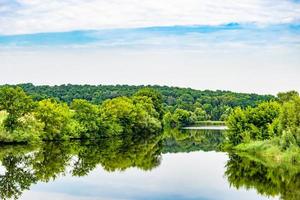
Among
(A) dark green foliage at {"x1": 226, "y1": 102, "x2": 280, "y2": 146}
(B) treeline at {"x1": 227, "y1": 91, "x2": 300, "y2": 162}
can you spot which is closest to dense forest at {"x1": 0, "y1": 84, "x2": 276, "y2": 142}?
(B) treeline at {"x1": 227, "y1": 91, "x2": 300, "y2": 162}

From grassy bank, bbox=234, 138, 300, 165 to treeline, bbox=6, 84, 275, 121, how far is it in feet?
278

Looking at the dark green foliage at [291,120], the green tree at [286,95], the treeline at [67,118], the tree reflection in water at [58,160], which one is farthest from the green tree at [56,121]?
the dark green foliage at [291,120]

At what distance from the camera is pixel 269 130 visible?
Result: 1954 inches

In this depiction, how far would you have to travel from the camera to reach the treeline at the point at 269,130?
140 ft

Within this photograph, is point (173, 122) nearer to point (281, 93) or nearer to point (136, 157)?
point (281, 93)

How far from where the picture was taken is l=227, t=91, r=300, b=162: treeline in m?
42.7

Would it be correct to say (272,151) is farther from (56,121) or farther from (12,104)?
(12,104)

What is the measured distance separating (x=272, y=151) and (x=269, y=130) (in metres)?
4.05

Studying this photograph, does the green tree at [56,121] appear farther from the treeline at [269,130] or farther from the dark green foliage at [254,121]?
the dark green foliage at [254,121]

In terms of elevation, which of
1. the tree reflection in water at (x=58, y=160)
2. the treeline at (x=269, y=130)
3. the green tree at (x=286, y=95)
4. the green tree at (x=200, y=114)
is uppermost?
the green tree at (x=286, y=95)

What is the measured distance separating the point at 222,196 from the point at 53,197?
29.0 ft

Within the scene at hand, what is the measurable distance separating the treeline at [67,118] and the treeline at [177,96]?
48330 millimetres

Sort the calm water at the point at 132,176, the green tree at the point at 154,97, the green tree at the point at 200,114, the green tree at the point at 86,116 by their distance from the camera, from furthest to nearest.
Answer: the green tree at the point at 200,114 < the green tree at the point at 154,97 < the green tree at the point at 86,116 < the calm water at the point at 132,176

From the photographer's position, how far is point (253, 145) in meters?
51.2
